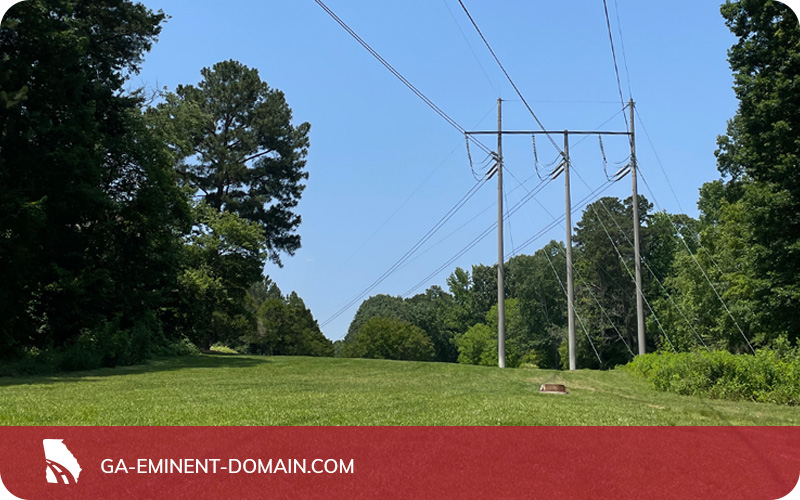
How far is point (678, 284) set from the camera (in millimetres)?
57969

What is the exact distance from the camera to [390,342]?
299 feet

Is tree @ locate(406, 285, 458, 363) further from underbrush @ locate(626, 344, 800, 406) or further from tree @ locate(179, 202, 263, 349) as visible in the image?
underbrush @ locate(626, 344, 800, 406)

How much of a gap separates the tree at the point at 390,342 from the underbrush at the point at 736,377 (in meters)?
71.5

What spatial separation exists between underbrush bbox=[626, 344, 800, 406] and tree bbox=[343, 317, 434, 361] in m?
71.5

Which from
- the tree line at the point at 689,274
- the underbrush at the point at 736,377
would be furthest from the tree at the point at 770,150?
the underbrush at the point at 736,377
